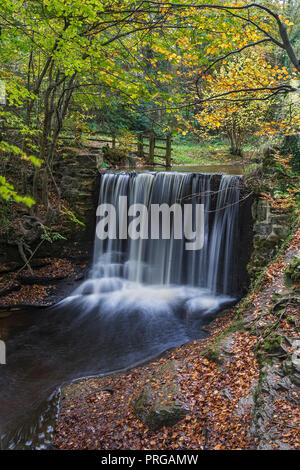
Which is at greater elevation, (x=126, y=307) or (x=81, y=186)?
(x=81, y=186)

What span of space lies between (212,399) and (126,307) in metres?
4.82

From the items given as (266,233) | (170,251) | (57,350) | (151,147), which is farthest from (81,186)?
(266,233)

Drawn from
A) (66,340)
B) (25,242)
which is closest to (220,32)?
(66,340)

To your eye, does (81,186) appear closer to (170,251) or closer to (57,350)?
(170,251)

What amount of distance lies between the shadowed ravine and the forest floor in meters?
0.60

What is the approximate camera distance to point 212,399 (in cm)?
350

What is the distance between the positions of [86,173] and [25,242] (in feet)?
10.9

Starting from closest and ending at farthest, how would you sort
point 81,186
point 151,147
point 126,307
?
point 126,307
point 81,186
point 151,147

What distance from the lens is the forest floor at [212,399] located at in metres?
3.00

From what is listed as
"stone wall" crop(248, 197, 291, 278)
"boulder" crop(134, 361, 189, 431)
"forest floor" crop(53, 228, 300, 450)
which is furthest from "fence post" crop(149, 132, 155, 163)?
"boulder" crop(134, 361, 189, 431)

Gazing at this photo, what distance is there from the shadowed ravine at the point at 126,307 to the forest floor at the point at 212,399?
596 millimetres

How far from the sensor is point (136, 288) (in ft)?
30.5

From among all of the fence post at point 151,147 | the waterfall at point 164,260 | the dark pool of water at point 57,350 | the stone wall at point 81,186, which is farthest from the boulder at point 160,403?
the fence post at point 151,147
